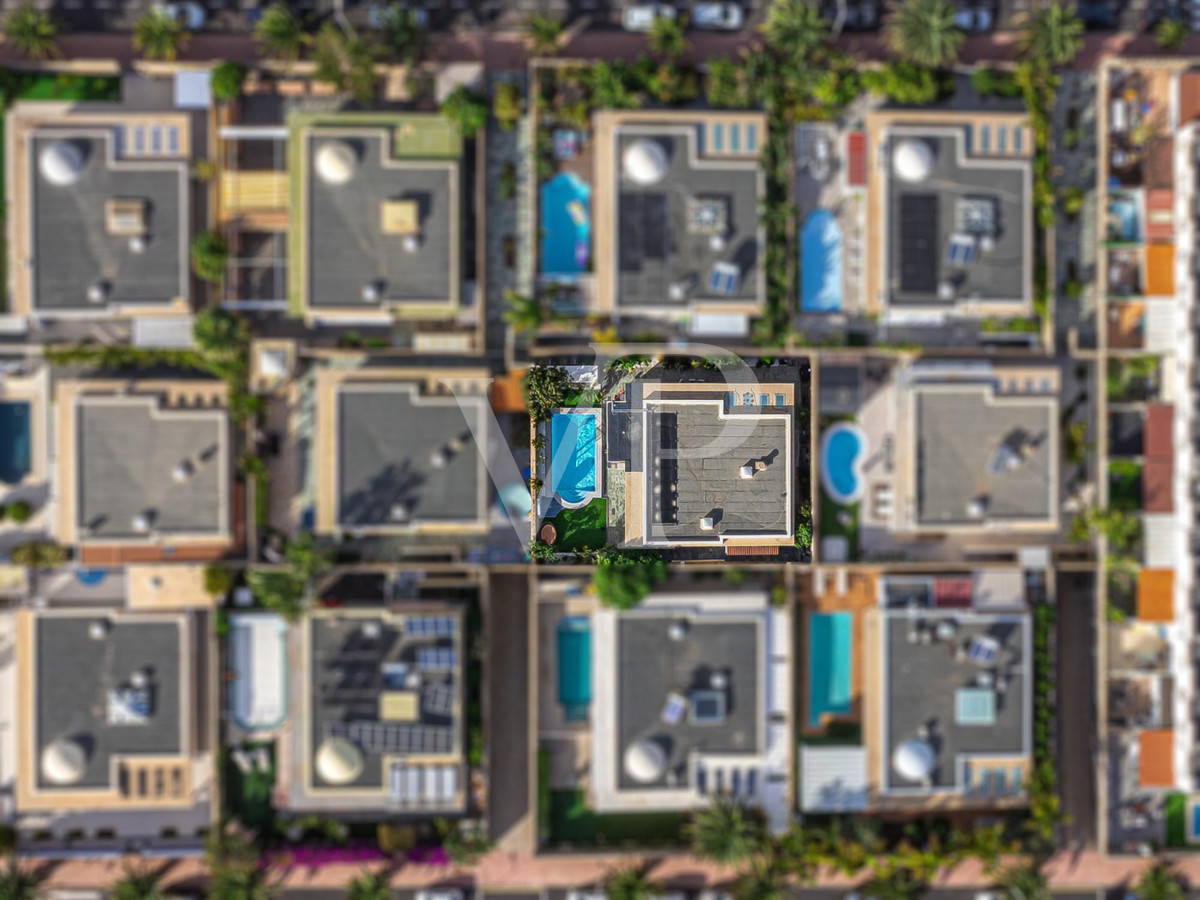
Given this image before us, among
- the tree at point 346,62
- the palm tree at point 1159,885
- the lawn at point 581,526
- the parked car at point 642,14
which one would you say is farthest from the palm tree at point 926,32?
the palm tree at point 1159,885

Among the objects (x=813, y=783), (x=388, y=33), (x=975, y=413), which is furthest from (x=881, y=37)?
(x=813, y=783)

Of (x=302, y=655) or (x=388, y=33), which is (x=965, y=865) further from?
(x=388, y=33)

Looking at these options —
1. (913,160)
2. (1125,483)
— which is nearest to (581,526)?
(913,160)

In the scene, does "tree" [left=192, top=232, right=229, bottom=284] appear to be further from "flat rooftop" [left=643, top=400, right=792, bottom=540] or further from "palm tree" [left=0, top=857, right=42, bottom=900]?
"palm tree" [left=0, top=857, right=42, bottom=900]

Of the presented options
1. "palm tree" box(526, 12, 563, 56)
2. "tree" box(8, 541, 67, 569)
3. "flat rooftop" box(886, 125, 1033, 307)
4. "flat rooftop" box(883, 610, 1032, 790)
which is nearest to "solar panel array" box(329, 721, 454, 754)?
"tree" box(8, 541, 67, 569)

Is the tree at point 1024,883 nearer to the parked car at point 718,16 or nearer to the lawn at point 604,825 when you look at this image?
the lawn at point 604,825

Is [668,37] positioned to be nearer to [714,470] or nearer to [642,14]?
[642,14]
